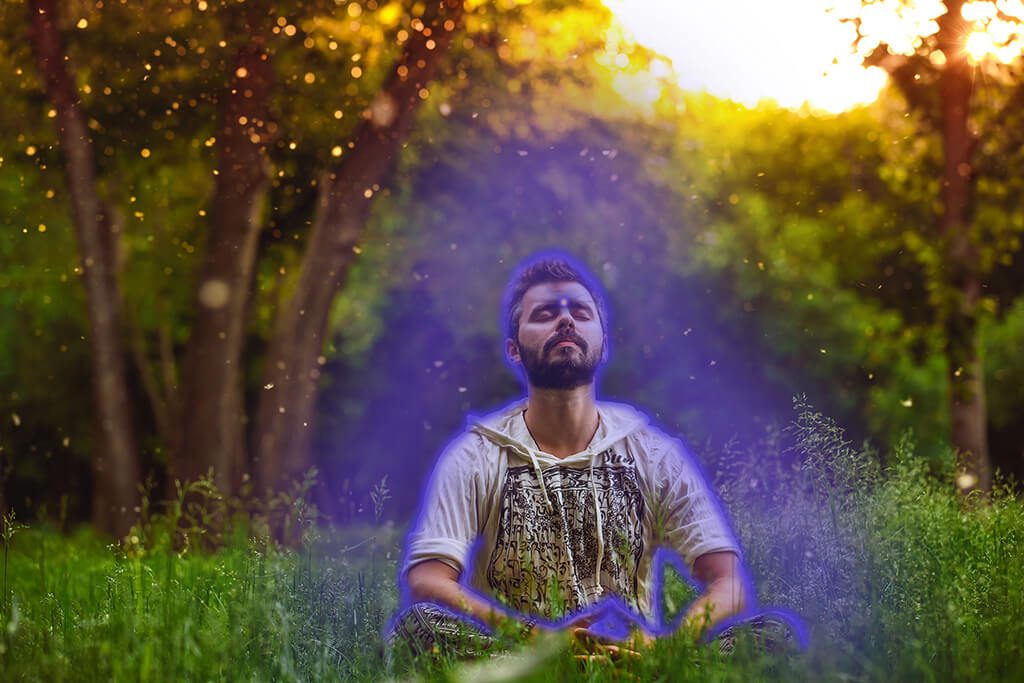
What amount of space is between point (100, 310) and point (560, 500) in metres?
5.64

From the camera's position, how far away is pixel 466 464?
429 centimetres

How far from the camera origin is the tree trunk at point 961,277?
24.4 feet

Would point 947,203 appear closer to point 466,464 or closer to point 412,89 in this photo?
point 412,89

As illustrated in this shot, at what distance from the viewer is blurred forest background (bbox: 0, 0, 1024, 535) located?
26.2 feet

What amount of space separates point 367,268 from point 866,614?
8162 millimetres

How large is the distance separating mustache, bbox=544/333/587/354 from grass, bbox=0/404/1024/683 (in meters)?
0.81

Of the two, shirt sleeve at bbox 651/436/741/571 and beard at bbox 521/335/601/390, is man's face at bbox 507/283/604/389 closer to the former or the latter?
beard at bbox 521/335/601/390

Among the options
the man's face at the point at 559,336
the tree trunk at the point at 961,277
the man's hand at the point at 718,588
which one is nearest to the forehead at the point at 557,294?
the man's face at the point at 559,336

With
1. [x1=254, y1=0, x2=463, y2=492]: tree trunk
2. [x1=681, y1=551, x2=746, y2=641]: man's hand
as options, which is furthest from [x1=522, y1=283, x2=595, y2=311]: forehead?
[x1=254, y1=0, x2=463, y2=492]: tree trunk

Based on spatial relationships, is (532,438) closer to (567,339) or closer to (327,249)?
(567,339)

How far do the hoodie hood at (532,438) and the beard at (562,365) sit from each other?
0.20 meters

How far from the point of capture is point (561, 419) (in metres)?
4.34

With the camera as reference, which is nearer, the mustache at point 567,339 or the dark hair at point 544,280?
the mustache at point 567,339

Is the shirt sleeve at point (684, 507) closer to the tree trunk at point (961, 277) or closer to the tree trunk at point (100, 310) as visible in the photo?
the tree trunk at point (961, 277)
